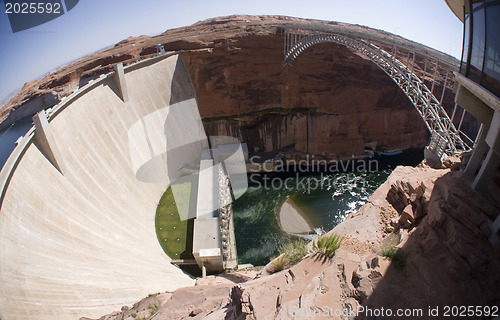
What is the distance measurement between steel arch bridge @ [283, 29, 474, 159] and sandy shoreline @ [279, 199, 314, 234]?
9495 millimetres

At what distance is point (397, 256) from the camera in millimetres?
7082

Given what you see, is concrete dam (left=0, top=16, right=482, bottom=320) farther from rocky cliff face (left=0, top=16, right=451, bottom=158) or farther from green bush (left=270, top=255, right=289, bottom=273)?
green bush (left=270, top=255, right=289, bottom=273)

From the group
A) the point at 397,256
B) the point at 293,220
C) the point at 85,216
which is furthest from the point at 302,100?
the point at 397,256

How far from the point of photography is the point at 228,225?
20.2 m

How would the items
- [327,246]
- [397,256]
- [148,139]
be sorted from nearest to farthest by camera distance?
[397,256] < [327,246] < [148,139]

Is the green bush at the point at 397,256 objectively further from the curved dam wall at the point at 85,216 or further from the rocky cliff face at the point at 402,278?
the curved dam wall at the point at 85,216

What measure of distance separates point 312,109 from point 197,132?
38.2 feet

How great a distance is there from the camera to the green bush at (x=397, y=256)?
7.01 metres

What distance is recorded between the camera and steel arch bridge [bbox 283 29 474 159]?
1465 cm

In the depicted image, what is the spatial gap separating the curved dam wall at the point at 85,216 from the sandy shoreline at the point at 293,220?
310 inches

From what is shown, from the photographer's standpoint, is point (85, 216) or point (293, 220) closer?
point (85, 216)

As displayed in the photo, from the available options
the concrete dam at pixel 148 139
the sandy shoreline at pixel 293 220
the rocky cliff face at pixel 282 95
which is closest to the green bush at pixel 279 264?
the concrete dam at pixel 148 139

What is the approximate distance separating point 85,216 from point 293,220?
44.2 feet

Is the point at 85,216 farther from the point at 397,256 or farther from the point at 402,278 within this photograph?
the point at 402,278
